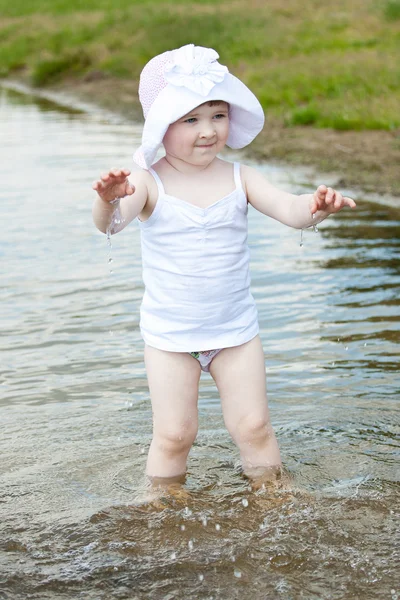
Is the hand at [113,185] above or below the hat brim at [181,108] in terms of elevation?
below

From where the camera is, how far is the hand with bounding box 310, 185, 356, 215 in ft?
12.0

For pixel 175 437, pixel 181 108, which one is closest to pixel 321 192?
pixel 181 108

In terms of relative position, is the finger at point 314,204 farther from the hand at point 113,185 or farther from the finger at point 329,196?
the hand at point 113,185

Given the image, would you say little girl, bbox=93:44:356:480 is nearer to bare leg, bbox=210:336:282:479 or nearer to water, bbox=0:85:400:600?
bare leg, bbox=210:336:282:479

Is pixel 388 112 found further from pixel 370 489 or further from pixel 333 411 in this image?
pixel 370 489

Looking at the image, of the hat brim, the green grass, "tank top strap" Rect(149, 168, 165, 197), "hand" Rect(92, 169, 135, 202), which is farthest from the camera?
the green grass

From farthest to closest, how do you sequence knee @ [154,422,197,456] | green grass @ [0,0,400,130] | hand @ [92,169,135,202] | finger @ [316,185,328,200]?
green grass @ [0,0,400,130] → knee @ [154,422,197,456] → finger @ [316,185,328,200] → hand @ [92,169,135,202]

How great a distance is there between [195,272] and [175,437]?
0.64 meters

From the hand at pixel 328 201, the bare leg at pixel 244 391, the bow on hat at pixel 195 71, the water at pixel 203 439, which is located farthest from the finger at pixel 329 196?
the water at pixel 203 439

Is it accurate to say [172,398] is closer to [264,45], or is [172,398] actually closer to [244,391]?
[244,391]

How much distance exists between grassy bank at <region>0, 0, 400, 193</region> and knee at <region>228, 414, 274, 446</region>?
8.40 m

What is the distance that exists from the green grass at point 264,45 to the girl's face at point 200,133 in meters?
9.34

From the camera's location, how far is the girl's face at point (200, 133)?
3.90 m

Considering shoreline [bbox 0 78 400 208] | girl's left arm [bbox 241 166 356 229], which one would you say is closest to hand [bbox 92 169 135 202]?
girl's left arm [bbox 241 166 356 229]
